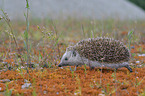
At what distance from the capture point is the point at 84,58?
516 centimetres

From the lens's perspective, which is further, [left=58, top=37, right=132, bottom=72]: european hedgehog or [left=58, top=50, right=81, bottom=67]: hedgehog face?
[left=58, top=50, right=81, bottom=67]: hedgehog face

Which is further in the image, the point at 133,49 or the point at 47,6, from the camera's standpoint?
the point at 47,6

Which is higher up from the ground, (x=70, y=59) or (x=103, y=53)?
(x=103, y=53)

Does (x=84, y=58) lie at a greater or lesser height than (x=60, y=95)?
greater

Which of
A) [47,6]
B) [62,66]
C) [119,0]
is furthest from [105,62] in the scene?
[119,0]

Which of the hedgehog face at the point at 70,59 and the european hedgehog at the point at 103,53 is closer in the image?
the european hedgehog at the point at 103,53

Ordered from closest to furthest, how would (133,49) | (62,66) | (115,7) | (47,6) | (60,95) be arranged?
(60,95) < (62,66) < (133,49) < (47,6) < (115,7)

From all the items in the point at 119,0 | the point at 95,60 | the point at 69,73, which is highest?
the point at 119,0

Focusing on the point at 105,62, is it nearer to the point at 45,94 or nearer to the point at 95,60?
the point at 95,60

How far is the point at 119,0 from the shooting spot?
3422 centimetres

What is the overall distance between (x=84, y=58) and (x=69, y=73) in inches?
23.3

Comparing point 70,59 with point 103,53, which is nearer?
point 103,53

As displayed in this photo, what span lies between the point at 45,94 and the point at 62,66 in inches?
78.7

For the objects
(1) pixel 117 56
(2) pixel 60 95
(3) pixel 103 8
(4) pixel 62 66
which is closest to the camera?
(2) pixel 60 95
